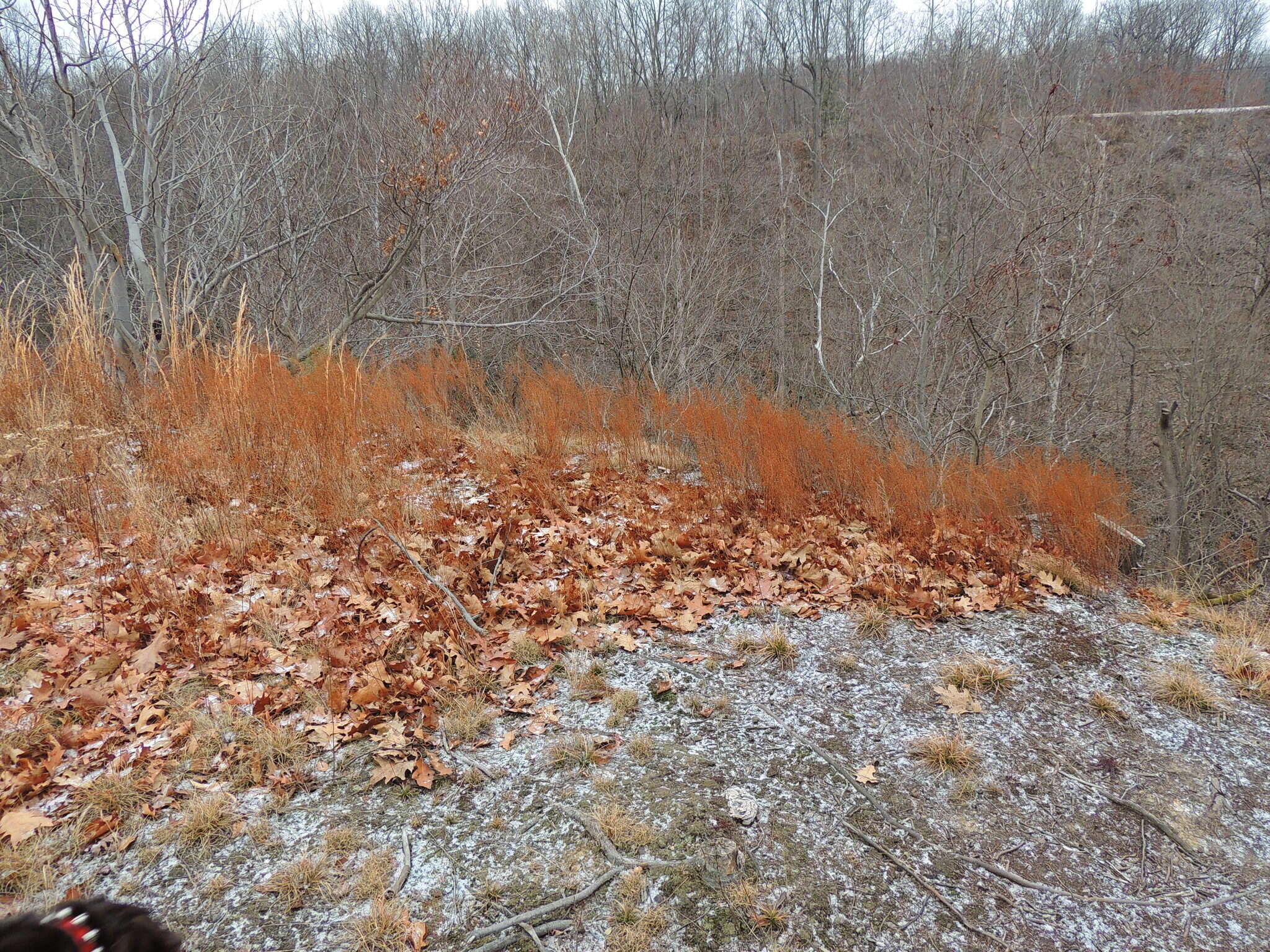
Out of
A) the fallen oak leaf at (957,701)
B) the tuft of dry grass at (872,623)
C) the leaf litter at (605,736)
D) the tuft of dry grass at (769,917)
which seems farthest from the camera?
the tuft of dry grass at (872,623)

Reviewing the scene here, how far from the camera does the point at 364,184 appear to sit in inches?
392

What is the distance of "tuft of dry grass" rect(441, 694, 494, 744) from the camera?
314 centimetres

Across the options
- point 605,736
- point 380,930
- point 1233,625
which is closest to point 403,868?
point 380,930

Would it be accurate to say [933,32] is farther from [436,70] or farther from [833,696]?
[833,696]

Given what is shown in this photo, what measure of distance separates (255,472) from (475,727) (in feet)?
10.5

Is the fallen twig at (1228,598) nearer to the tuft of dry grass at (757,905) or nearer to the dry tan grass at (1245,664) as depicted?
the dry tan grass at (1245,664)

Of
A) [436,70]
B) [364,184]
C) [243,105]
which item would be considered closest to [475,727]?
[436,70]

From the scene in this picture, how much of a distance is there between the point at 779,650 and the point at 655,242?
10.2 meters

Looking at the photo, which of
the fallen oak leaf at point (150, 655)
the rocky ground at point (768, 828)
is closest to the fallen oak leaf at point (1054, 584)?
the rocky ground at point (768, 828)

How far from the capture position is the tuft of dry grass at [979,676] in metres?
3.62

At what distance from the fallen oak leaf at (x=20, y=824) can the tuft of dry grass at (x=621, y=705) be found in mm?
2175

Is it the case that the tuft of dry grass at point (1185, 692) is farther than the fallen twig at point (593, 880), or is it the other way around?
the tuft of dry grass at point (1185, 692)

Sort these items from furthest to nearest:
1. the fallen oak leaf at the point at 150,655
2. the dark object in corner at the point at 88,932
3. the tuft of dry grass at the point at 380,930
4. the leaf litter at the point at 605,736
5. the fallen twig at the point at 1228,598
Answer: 1. the fallen twig at the point at 1228,598
2. the fallen oak leaf at the point at 150,655
3. the leaf litter at the point at 605,736
4. the tuft of dry grass at the point at 380,930
5. the dark object in corner at the point at 88,932

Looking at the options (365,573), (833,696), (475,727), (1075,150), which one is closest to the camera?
(475,727)
